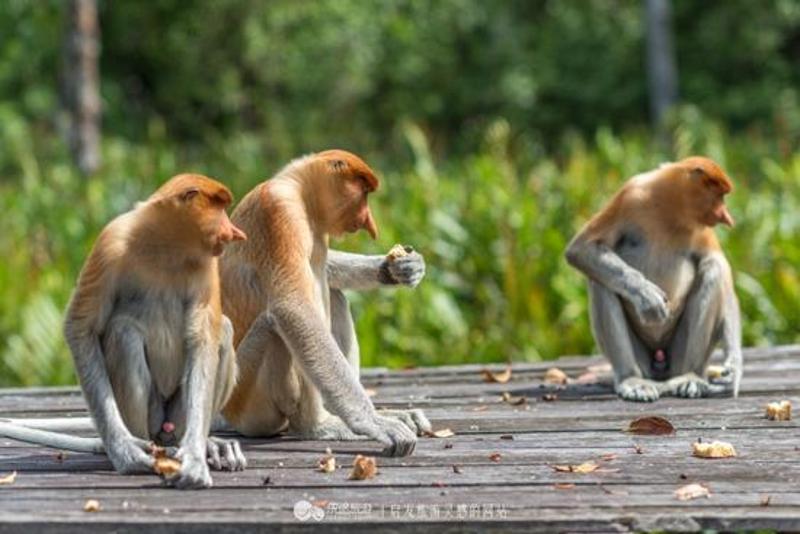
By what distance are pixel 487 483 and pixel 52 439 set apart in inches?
51.7

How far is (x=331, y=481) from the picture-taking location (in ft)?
13.1

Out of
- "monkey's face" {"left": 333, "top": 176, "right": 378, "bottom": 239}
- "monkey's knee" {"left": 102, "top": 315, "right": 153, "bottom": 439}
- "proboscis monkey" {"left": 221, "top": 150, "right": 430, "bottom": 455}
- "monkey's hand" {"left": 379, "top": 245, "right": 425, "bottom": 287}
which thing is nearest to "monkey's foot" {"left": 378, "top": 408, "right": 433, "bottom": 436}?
"proboscis monkey" {"left": 221, "top": 150, "right": 430, "bottom": 455}

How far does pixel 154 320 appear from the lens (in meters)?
4.17

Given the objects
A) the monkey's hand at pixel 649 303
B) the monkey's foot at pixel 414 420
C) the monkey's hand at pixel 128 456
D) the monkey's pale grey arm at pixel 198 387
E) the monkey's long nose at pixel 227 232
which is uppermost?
the monkey's long nose at pixel 227 232

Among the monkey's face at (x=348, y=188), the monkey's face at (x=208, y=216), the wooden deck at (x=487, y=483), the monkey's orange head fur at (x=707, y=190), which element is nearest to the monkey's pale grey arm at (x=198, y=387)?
the wooden deck at (x=487, y=483)

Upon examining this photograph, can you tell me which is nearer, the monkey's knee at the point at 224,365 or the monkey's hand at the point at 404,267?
the monkey's knee at the point at 224,365

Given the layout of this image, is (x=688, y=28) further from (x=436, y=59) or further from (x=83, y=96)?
(x=83, y=96)

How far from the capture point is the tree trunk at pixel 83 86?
45.1 feet

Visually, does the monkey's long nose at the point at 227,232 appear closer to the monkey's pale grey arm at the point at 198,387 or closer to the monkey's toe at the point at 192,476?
the monkey's pale grey arm at the point at 198,387

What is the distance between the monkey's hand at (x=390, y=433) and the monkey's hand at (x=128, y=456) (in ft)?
2.13

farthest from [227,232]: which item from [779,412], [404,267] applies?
[779,412]

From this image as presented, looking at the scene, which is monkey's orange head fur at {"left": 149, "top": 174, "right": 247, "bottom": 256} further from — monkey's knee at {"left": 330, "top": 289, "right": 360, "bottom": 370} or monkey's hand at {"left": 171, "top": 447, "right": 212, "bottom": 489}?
monkey's knee at {"left": 330, "top": 289, "right": 360, "bottom": 370}

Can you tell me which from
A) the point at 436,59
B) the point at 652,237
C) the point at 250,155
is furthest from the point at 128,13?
the point at 652,237

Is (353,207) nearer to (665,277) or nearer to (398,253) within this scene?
(398,253)
